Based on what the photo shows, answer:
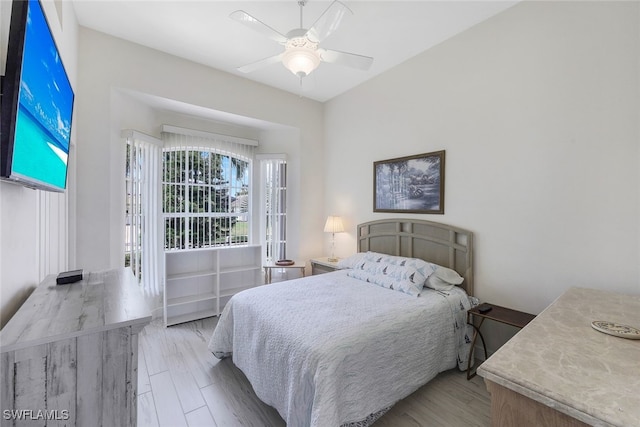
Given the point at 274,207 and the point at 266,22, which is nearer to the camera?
the point at 266,22

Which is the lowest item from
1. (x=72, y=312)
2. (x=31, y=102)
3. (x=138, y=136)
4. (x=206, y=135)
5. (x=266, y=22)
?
(x=72, y=312)

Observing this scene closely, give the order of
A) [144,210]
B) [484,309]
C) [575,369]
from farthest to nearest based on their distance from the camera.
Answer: [144,210]
[484,309]
[575,369]

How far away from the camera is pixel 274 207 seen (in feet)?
14.0

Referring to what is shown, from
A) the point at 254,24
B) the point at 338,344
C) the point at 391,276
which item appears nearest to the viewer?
the point at 338,344

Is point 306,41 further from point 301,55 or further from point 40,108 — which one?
point 40,108

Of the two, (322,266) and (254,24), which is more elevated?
(254,24)

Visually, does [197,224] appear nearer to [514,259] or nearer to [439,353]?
[439,353]

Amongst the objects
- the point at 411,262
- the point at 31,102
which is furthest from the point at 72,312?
the point at 411,262

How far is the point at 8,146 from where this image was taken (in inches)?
33.7

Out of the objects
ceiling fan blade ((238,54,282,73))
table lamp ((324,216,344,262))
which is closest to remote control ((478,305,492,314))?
table lamp ((324,216,344,262))

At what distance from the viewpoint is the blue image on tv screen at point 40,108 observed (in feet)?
3.06

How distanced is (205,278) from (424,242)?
2.84 m

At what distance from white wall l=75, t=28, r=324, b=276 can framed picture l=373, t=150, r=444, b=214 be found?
5.30ft

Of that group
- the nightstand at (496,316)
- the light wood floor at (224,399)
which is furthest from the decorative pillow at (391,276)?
the light wood floor at (224,399)
